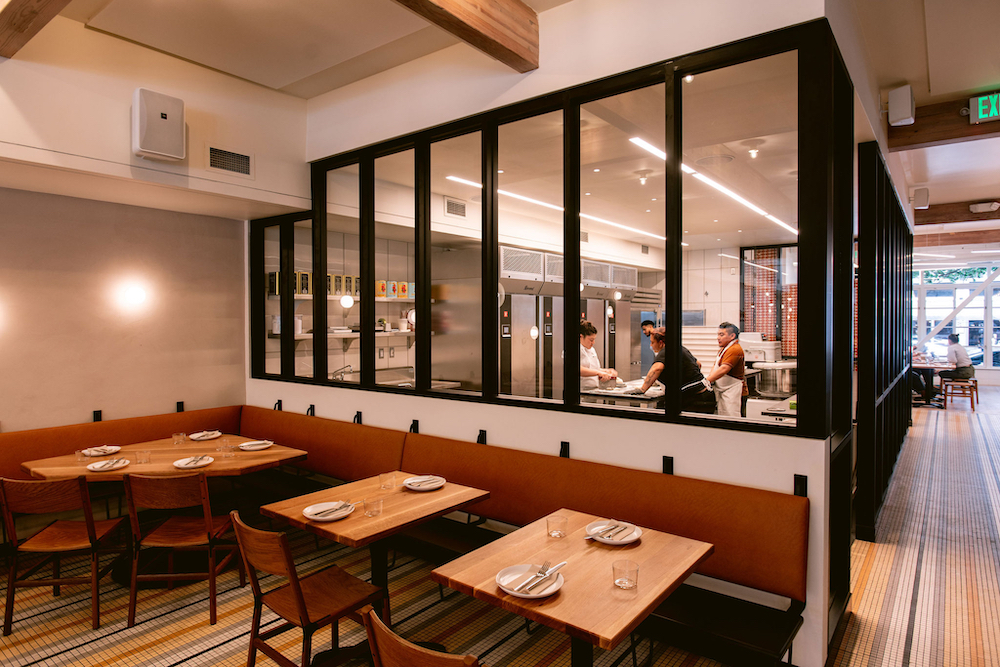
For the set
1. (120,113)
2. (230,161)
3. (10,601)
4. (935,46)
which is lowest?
(10,601)

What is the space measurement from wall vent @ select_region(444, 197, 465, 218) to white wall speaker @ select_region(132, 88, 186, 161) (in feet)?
8.38

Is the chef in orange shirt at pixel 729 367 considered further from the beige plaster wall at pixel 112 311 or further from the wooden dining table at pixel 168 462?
the beige plaster wall at pixel 112 311

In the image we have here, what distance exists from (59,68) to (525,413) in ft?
12.9

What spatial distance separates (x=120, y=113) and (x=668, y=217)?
12.9 ft

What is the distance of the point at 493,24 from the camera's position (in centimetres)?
319

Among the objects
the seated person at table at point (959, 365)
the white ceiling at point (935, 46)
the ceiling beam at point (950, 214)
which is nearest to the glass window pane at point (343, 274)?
the white ceiling at point (935, 46)

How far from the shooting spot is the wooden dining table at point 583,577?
1774 millimetres

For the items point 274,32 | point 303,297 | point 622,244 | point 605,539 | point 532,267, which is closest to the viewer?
point 605,539

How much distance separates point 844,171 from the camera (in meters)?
3.50

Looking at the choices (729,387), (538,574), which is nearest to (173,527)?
(538,574)

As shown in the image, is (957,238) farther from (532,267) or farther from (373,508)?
(373,508)

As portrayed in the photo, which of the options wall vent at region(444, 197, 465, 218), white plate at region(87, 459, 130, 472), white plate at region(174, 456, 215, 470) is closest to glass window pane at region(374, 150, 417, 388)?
wall vent at region(444, 197, 465, 218)

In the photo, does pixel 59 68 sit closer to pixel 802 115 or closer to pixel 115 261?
pixel 115 261

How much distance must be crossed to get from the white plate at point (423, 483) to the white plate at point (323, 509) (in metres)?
0.42
